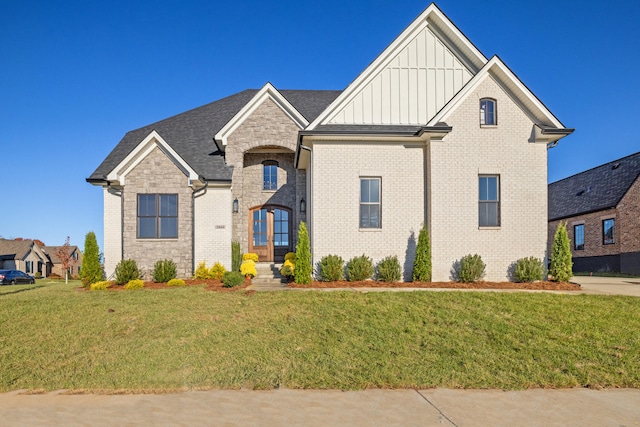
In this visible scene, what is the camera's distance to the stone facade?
27359mm

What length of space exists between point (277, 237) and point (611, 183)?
23.0m

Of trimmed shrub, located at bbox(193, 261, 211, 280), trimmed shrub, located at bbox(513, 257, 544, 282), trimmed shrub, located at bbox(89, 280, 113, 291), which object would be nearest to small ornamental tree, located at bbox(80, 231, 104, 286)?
trimmed shrub, located at bbox(89, 280, 113, 291)

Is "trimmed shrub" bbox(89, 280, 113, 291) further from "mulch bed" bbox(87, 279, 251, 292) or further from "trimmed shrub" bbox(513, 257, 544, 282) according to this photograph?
"trimmed shrub" bbox(513, 257, 544, 282)

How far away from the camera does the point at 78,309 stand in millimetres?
11422

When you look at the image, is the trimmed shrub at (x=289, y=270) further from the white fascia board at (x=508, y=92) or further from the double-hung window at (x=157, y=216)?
the white fascia board at (x=508, y=92)

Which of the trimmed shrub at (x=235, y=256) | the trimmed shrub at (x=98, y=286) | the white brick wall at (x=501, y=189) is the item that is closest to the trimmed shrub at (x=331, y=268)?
the white brick wall at (x=501, y=189)

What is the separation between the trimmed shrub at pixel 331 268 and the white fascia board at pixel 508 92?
5.28 metres

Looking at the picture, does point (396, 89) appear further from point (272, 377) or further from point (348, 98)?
point (272, 377)

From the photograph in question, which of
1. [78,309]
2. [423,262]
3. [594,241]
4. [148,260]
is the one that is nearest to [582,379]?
[423,262]

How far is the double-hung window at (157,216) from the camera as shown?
57.4ft

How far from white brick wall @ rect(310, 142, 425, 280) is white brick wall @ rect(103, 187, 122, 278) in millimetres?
7851

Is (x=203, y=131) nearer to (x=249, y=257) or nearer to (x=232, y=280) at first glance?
(x=249, y=257)

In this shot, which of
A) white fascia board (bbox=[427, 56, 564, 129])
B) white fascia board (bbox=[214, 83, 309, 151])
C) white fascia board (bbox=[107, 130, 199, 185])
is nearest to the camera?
white fascia board (bbox=[427, 56, 564, 129])

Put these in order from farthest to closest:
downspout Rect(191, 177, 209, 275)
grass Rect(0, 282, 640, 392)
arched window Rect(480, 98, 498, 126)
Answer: downspout Rect(191, 177, 209, 275) → arched window Rect(480, 98, 498, 126) → grass Rect(0, 282, 640, 392)
